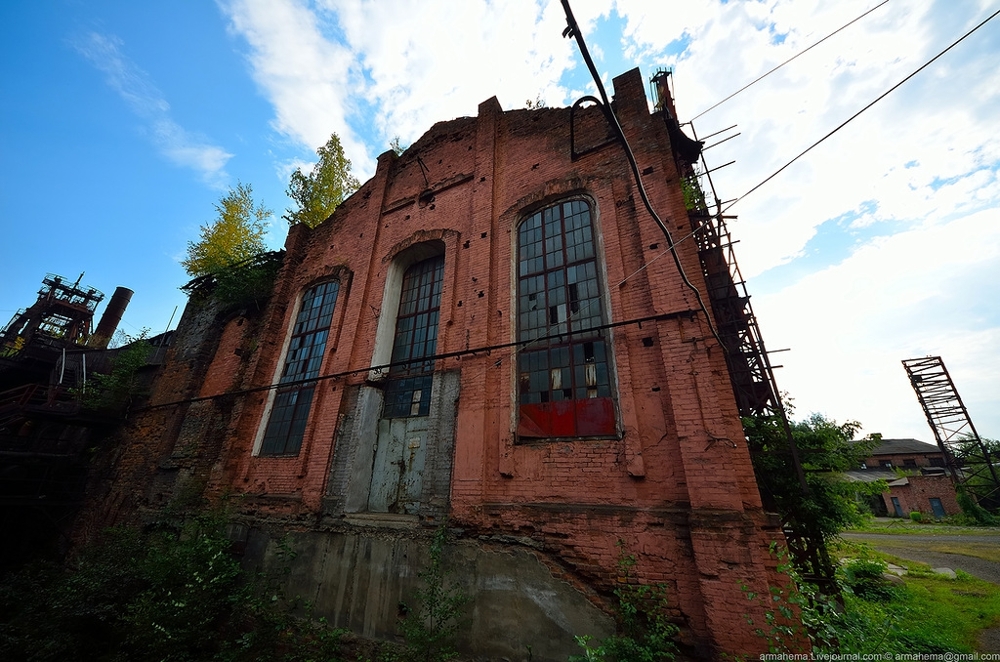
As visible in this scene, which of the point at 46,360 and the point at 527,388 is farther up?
the point at 46,360

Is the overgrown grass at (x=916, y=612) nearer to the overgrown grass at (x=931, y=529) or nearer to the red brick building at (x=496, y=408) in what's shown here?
the red brick building at (x=496, y=408)

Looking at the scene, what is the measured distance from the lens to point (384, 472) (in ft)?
23.3

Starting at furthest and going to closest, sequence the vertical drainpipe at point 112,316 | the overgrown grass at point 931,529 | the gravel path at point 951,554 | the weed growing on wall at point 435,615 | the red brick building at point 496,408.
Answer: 1. the vertical drainpipe at point 112,316
2. the overgrown grass at point 931,529
3. the gravel path at point 951,554
4. the weed growing on wall at point 435,615
5. the red brick building at point 496,408

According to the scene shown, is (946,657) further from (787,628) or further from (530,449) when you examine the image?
(530,449)

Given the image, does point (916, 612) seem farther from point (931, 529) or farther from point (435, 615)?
point (931, 529)

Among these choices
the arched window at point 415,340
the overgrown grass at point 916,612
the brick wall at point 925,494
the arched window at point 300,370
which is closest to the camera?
the overgrown grass at point 916,612

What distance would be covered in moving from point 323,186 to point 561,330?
13883mm

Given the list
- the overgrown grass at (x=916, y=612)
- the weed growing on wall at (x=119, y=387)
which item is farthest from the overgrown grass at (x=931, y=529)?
the weed growing on wall at (x=119, y=387)

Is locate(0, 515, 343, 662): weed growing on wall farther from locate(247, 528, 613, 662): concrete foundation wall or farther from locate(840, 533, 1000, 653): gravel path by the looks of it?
locate(840, 533, 1000, 653): gravel path

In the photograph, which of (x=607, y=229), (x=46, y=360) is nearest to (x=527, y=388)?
(x=607, y=229)

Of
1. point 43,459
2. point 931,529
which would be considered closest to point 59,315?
point 43,459

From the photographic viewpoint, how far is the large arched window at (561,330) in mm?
5570

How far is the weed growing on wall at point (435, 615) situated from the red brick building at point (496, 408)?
211 mm

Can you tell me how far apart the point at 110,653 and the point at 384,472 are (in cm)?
484
